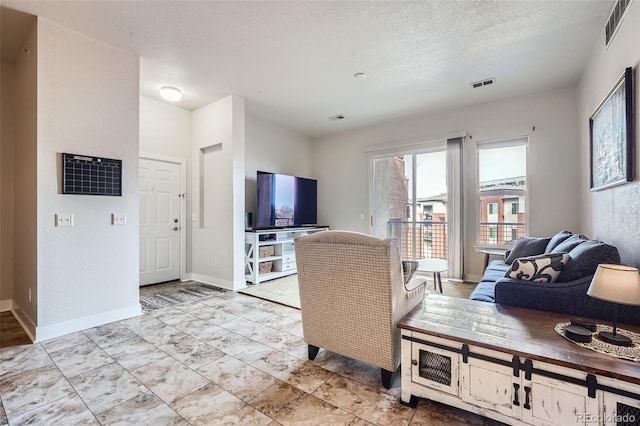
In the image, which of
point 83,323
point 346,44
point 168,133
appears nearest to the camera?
point 83,323

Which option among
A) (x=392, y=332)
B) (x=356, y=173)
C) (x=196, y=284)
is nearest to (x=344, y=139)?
(x=356, y=173)

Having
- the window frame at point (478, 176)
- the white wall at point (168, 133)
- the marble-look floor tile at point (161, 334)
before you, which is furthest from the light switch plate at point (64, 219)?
the window frame at point (478, 176)

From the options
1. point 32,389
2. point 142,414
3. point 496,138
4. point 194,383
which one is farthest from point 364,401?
point 496,138

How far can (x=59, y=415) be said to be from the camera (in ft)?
5.33

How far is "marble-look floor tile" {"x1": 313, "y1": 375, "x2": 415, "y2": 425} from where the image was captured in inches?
62.6

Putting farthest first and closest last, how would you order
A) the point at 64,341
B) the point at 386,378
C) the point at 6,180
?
the point at 6,180 → the point at 64,341 → the point at 386,378

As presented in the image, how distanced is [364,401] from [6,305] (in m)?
4.30

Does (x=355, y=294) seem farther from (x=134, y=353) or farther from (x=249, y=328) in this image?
(x=134, y=353)

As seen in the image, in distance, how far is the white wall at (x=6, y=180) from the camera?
3.34m

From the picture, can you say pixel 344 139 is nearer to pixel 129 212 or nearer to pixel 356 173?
pixel 356 173

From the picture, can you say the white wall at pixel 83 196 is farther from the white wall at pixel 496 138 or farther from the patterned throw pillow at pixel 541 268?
the white wall at pixel 496 138

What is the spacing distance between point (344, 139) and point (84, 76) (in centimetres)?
444

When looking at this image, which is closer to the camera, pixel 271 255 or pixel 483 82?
pixel 483 82

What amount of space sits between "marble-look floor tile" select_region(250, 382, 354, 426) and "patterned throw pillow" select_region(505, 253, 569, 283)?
1509 millimetres
